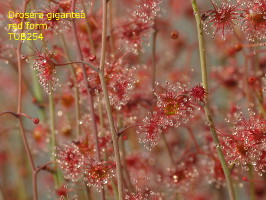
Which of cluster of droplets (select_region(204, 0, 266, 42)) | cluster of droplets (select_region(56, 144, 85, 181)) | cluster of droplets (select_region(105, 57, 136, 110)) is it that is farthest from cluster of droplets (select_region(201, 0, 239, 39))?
cluster of droplets (select_region(56, 144, 85, 181))

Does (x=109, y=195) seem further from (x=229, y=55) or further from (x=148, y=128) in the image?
(x=229, y=55)

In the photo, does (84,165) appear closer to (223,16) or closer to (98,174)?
(98,174)

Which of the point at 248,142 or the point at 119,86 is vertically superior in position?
the point at 119,86

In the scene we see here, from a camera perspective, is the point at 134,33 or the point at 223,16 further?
the point at 134,33

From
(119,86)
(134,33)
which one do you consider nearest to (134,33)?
(134,33)

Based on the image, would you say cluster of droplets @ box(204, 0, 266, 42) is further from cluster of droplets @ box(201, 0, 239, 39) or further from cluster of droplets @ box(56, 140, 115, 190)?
cluster of droplets @ box(56, 140, 115, 190)

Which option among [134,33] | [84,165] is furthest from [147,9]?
[84,165]

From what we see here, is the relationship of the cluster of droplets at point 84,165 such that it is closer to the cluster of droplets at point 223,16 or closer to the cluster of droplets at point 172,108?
the cluster of droplets at point 172,108

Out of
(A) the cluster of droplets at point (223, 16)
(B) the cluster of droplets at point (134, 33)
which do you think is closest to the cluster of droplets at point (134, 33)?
(B) the cluster of droplets at point (134, 33)
